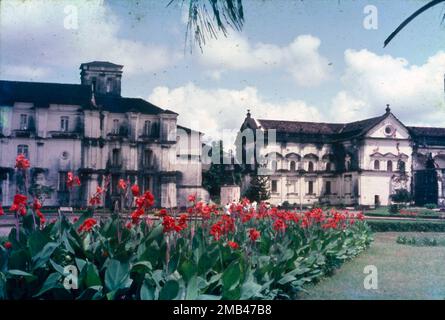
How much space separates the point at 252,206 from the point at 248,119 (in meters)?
1.35

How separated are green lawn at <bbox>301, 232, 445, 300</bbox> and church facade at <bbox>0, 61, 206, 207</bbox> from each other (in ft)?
6.55

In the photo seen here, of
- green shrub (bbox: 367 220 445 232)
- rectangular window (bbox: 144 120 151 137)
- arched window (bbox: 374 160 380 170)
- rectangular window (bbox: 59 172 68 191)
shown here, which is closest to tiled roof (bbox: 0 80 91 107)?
rectangular window (bbox: 144 120 151 137)

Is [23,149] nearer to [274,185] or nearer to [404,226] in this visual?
[274,185]

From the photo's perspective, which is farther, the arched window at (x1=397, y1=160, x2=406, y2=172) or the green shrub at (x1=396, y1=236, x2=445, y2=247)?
the green shrub at (x1=396, y1=236, x2=445, y2=247)

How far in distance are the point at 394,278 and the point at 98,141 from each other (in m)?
3.84

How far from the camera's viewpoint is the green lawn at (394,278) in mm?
4367

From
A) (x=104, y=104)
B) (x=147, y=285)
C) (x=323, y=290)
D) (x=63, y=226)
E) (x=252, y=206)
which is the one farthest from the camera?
(x=252, y=206)

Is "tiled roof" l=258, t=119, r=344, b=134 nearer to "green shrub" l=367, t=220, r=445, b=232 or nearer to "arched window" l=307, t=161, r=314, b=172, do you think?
"arched window" l=307, t=161, r=314, b=172

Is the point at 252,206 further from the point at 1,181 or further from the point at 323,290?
the point at 1,181

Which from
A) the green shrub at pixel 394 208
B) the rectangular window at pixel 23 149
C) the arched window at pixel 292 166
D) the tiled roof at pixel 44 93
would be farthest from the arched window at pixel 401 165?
the rectangular window at pixel 23 149

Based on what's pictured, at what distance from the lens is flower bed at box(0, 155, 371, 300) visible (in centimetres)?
322
